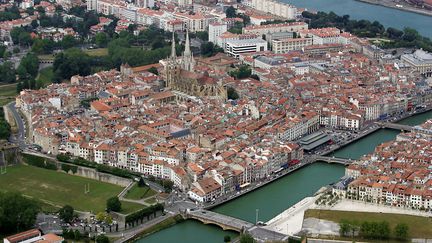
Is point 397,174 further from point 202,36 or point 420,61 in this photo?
point 202,36

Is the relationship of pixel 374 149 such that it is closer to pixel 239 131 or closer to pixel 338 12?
pixel 239 131

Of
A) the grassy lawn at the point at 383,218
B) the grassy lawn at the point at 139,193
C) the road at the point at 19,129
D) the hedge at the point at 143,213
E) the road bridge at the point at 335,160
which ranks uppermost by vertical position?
the grassy lawn at the point at 383,218

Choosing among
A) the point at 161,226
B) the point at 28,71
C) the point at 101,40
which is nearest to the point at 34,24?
the point at 101,40

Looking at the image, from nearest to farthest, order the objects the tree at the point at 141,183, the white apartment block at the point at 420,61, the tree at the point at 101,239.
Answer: the tree at the point at 101,239 → the tree at the point at 141,183 → the white apartment block at the point at 420,61

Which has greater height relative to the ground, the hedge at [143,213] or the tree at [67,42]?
the hedge at [143,213]

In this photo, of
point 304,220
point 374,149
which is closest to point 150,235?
point 304,220

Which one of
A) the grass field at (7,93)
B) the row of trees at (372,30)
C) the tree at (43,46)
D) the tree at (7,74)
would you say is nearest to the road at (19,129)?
the grass field at (7,93)

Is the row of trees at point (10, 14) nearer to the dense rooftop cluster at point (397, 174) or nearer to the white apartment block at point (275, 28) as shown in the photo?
the white apartment block at point (275, 28)
